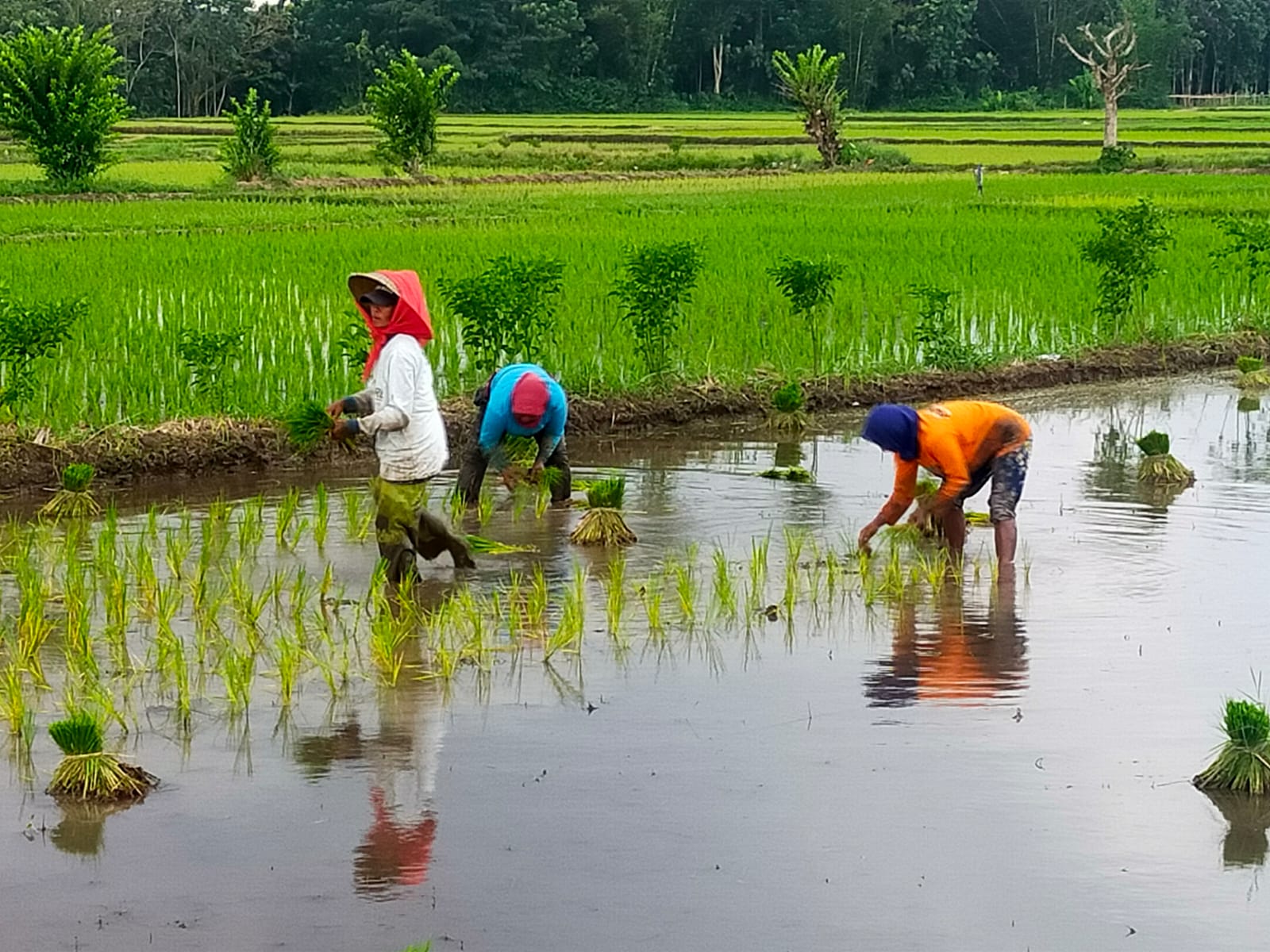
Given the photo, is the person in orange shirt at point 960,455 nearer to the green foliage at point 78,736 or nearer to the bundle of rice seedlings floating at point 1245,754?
the bundle of rice seedlings floating at point 1245,754

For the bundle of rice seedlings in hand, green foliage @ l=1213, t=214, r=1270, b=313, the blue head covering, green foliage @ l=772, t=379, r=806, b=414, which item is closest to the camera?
the blue head covering

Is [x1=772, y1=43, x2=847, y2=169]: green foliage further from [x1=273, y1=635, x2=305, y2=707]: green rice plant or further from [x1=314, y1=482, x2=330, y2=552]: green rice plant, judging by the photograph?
[x1=273, y1=635, x2=305, y2=707]: green rice plant

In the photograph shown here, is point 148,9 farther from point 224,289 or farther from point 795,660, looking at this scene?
point 795,660

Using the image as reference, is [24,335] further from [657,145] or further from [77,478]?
[657,145]

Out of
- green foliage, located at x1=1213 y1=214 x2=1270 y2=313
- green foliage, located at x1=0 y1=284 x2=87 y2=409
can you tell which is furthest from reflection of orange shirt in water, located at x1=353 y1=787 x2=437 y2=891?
green foliage, located at x1=1213 y1=214 x2=1270 y2=313

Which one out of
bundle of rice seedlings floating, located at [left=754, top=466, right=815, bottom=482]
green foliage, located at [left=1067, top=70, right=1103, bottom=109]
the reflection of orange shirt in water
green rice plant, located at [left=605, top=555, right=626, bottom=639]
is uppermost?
green foliage, located at [left=1067, top=70, right=1103, bottom=109]

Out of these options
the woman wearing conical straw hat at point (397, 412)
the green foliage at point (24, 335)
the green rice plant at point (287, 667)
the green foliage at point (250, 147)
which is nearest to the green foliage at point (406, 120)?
the green foliage at point (250, 147)

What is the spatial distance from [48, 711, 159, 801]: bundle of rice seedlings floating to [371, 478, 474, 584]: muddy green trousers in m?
1.88

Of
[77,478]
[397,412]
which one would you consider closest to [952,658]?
[397,412]

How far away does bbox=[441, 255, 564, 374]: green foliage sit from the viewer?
28.3 feet

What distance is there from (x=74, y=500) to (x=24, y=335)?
0.87 m

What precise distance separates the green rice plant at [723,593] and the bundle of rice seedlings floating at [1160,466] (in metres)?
2.70

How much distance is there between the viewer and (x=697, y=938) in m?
3.51

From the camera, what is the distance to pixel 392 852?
3.92m
